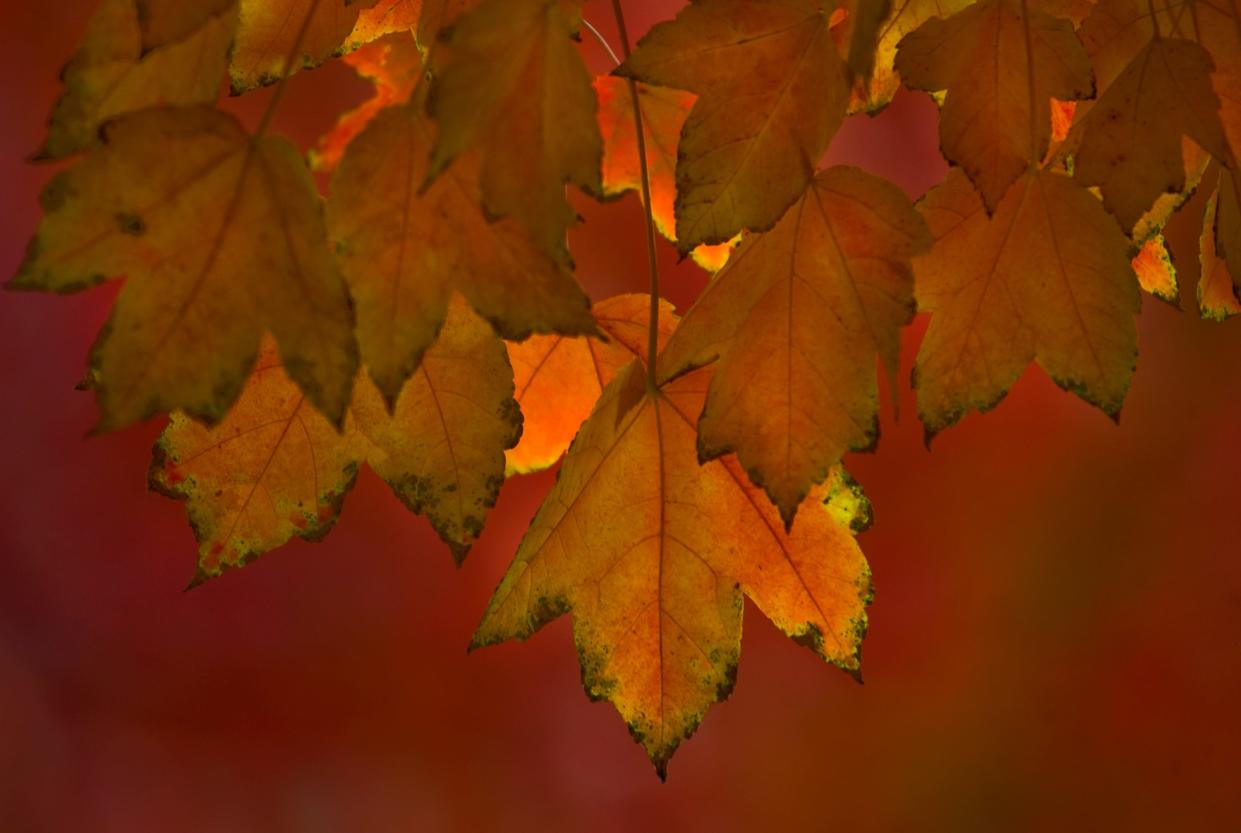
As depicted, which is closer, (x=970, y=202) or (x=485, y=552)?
(x=970, y=202)

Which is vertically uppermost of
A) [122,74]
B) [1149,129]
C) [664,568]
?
[122,74]

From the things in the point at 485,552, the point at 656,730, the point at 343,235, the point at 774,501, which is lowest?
the point at 485,552

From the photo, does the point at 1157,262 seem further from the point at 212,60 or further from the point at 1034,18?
the point at 212,60

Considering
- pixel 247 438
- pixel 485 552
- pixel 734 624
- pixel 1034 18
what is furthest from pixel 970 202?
pixel 485 552

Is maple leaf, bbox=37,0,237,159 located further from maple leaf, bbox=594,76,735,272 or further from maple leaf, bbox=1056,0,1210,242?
maple leaf, bbox=1056,0,1210,242

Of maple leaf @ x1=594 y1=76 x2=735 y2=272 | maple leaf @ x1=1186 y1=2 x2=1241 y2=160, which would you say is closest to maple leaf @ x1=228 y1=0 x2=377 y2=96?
maple leaf @ x1=594 y1=76 x2=735 y2=272

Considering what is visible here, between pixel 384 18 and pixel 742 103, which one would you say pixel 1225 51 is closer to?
pixel 742 103

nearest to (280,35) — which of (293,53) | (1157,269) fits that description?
(293,53)
